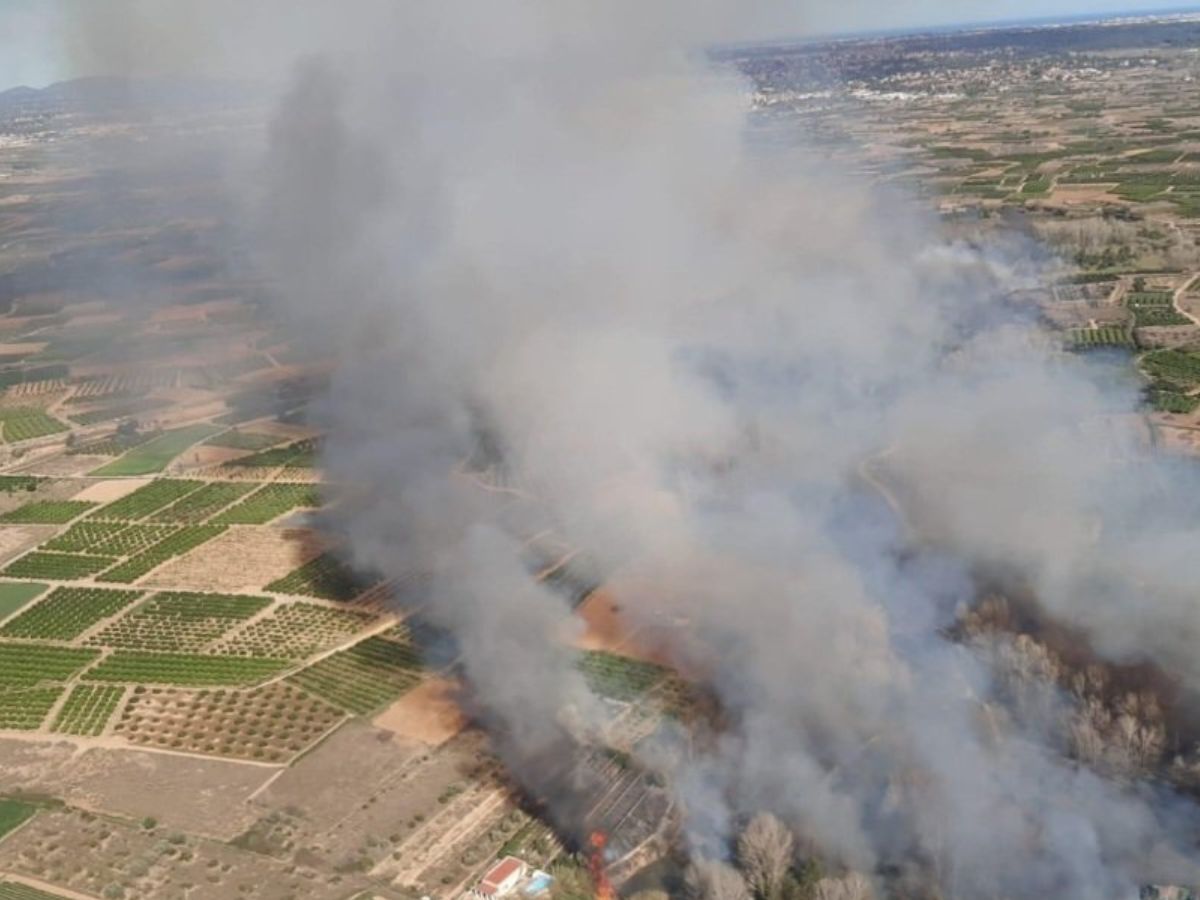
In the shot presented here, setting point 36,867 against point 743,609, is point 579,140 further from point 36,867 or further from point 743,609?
point 36,867

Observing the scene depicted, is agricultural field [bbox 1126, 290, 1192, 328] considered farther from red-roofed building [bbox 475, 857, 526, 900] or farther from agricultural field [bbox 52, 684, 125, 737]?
agricultural field [bbox 52, 684, 125, 737]

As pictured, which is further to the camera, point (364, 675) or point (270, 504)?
point (270, 504)

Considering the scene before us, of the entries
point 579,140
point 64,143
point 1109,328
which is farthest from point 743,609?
point 64,143

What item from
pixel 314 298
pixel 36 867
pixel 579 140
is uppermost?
pixel 579 140

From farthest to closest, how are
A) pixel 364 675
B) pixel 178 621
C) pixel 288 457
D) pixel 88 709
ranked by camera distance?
pixel 288 457 → pixel 178 621 → pixel 364 675 → pixel 88 709

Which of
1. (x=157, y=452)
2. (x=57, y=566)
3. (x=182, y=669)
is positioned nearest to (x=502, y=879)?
(x=182, y=669)

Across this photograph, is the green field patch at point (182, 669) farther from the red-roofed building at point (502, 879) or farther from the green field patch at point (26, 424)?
the green field patch at point (26, 424)

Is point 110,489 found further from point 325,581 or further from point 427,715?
point 427,715

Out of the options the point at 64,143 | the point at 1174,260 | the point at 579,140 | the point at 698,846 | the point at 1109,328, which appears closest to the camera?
the point at 698,846
